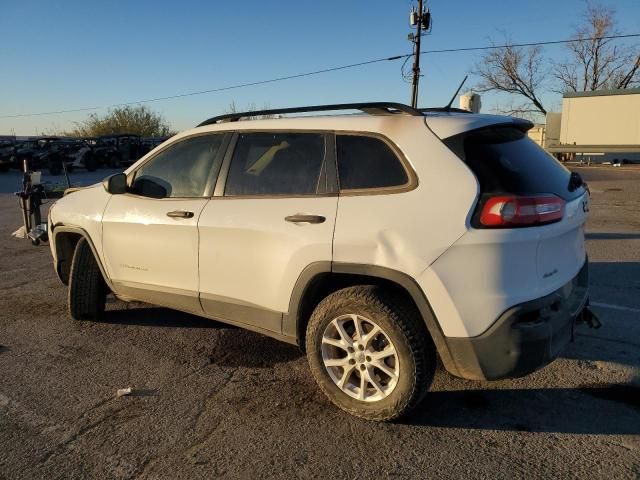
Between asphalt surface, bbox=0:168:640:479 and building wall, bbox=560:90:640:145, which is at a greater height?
building wall, bbox=560:90:640:145

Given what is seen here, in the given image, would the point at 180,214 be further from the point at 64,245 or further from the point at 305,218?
the point at 64,245

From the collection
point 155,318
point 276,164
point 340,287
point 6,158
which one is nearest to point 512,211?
point 340,287

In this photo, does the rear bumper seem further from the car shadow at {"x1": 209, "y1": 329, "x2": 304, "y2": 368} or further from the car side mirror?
the car side mirror

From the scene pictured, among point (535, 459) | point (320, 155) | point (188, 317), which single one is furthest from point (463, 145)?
point (188, 317)

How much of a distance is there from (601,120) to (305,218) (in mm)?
30058

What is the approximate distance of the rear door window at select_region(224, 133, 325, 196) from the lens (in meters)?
3.36

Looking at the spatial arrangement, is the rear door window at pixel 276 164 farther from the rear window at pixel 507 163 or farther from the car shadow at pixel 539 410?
the car shadow at pixel 539 410

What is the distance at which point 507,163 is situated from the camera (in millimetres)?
2910

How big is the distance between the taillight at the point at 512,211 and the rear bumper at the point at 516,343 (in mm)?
414

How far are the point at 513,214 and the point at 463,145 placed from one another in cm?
48

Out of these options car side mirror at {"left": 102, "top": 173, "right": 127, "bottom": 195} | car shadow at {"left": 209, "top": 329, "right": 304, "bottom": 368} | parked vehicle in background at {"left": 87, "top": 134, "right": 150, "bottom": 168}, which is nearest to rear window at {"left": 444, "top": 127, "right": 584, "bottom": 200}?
car shadow at {"left": 209, "top": 329, "right": 304, "bottom": 368}

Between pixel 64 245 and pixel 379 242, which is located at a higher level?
pixel 379 242

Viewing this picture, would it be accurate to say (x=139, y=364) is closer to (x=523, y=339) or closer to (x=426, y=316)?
(x=426, y=316)

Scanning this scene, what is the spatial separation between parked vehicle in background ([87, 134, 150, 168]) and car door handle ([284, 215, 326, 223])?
90.0 ft
